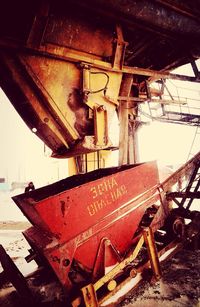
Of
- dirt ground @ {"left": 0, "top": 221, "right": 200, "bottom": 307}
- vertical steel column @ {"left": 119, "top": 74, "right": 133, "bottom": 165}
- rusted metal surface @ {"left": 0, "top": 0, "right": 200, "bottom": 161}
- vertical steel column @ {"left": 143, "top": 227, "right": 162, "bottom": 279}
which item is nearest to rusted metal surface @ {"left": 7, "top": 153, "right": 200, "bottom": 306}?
vertical steel column @ {"left": 143, "top": 227, "right": 162, "bottom": 279}

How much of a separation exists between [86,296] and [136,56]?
13.2 ft

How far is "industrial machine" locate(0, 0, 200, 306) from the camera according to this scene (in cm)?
255

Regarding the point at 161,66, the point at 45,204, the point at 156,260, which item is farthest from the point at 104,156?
the point at 45,204

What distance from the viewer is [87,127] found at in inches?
128

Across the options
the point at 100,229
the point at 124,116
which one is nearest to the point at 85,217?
the point at 100,229

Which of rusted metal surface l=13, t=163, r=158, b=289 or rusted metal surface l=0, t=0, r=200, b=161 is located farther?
rusted metal surface l=0, t=0, r=200, b=161

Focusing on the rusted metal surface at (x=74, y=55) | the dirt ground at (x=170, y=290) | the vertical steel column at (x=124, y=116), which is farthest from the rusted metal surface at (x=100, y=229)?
the vertical steel column at (x=124, y=116)

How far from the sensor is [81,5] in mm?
2732

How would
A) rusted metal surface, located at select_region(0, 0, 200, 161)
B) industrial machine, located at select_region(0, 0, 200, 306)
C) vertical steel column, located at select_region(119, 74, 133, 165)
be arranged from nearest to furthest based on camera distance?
industrial machine, located at select_region(0, 0, 200, 306) < rusted metal surface, located at select_region(0, 0, 200, 161) < vertical steel column, located at select_region(119, 74, 133, 165)

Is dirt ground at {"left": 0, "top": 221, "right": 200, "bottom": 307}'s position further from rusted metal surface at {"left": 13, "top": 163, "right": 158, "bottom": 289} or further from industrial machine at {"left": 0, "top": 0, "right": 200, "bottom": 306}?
rusted metal surface at {"left": 13, "top": 163, "right": 158, "bottom": 289}

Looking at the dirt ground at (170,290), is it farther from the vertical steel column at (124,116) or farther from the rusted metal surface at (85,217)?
the vertical steel column at (124,116)

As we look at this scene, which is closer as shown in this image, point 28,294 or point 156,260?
point 28,294

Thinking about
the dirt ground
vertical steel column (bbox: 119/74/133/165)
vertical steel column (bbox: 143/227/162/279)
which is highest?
vertical steel column (bbox: 119/74/133/165)

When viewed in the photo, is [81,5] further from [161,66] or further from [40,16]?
[161,66]
